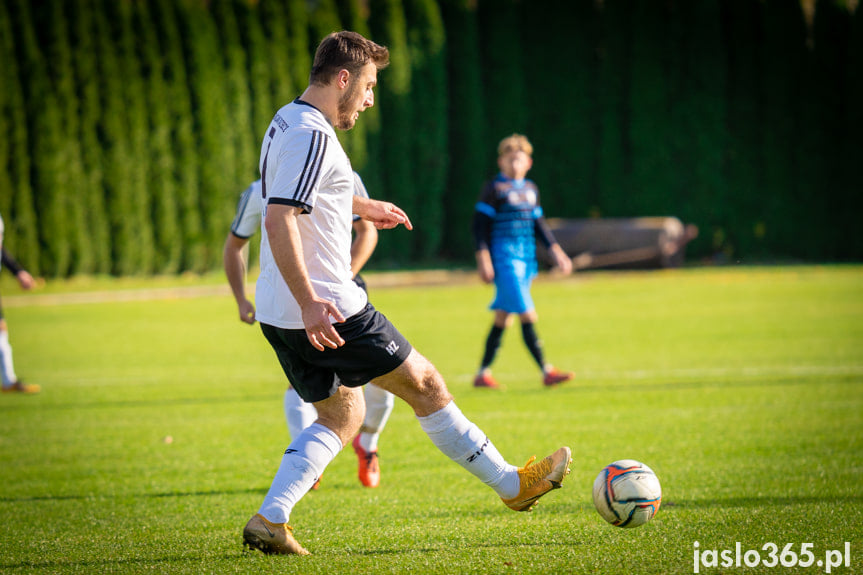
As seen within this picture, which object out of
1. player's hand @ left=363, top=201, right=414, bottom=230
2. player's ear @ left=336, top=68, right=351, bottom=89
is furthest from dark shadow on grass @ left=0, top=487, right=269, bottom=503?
player's ear @ left=336, top=68, right=351, bottom=89

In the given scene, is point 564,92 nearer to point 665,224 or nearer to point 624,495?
point 665,224

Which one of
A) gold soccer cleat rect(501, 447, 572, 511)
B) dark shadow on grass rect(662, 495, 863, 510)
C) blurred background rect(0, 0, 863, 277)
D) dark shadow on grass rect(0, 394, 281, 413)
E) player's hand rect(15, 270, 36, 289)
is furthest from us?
blurred background rect(0, 0, 863, 277)

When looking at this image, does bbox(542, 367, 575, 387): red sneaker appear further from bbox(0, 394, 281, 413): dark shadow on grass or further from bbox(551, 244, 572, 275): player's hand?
bbox(0, 394, 281, 413): dark shadow on grass

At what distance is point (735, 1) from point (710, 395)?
70.2 ft

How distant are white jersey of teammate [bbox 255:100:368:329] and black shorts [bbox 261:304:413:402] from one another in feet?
0.17

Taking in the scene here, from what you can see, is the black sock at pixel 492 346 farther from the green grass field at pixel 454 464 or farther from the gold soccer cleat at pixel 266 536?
the gold soccer cleat at pixel 266 536

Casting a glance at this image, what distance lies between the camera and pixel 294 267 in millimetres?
3422

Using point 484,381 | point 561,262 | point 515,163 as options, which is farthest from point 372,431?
point 515,163

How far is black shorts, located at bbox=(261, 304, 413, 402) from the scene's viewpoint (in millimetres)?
3658

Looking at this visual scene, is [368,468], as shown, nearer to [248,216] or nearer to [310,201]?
[248,216]

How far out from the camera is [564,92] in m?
26.6

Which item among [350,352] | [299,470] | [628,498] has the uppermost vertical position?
[350,352]

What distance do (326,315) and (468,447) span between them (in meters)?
0.90

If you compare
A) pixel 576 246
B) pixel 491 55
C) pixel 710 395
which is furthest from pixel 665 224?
pixel 710 395
